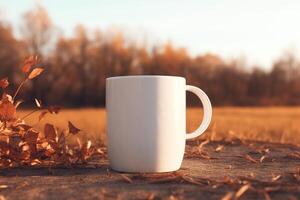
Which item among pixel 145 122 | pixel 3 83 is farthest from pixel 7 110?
pixel 145 122

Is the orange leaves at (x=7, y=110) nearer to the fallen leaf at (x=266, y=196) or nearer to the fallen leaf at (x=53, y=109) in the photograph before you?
the fallen leaf at (x=53, y=109)

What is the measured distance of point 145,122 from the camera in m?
1.48

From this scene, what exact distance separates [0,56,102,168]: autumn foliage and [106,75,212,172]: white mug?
0.67 feet

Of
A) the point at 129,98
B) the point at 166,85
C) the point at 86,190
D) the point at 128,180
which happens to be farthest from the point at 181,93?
the point at 86,190

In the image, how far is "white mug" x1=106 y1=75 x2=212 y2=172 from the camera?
1477mm

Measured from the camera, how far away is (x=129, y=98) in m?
1.48

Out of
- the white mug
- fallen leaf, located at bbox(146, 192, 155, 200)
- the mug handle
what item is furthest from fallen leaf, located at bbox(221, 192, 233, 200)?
the mug handle

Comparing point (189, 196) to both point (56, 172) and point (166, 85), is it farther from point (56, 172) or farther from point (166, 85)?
point (56, 172)

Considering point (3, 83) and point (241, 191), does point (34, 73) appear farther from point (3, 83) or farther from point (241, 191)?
point (241, 191)

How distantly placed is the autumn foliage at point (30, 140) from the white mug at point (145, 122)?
204mm

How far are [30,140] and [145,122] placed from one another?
0.48 m

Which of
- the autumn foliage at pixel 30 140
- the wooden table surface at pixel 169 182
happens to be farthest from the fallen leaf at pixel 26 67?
the wooden table surface at pixel 169 182

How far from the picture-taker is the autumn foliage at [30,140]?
163cm

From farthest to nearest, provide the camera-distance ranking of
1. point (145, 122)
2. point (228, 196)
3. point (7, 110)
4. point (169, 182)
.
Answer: point (7, 110) < point (145, 122) < point (169, 182) < point (228, 196)
